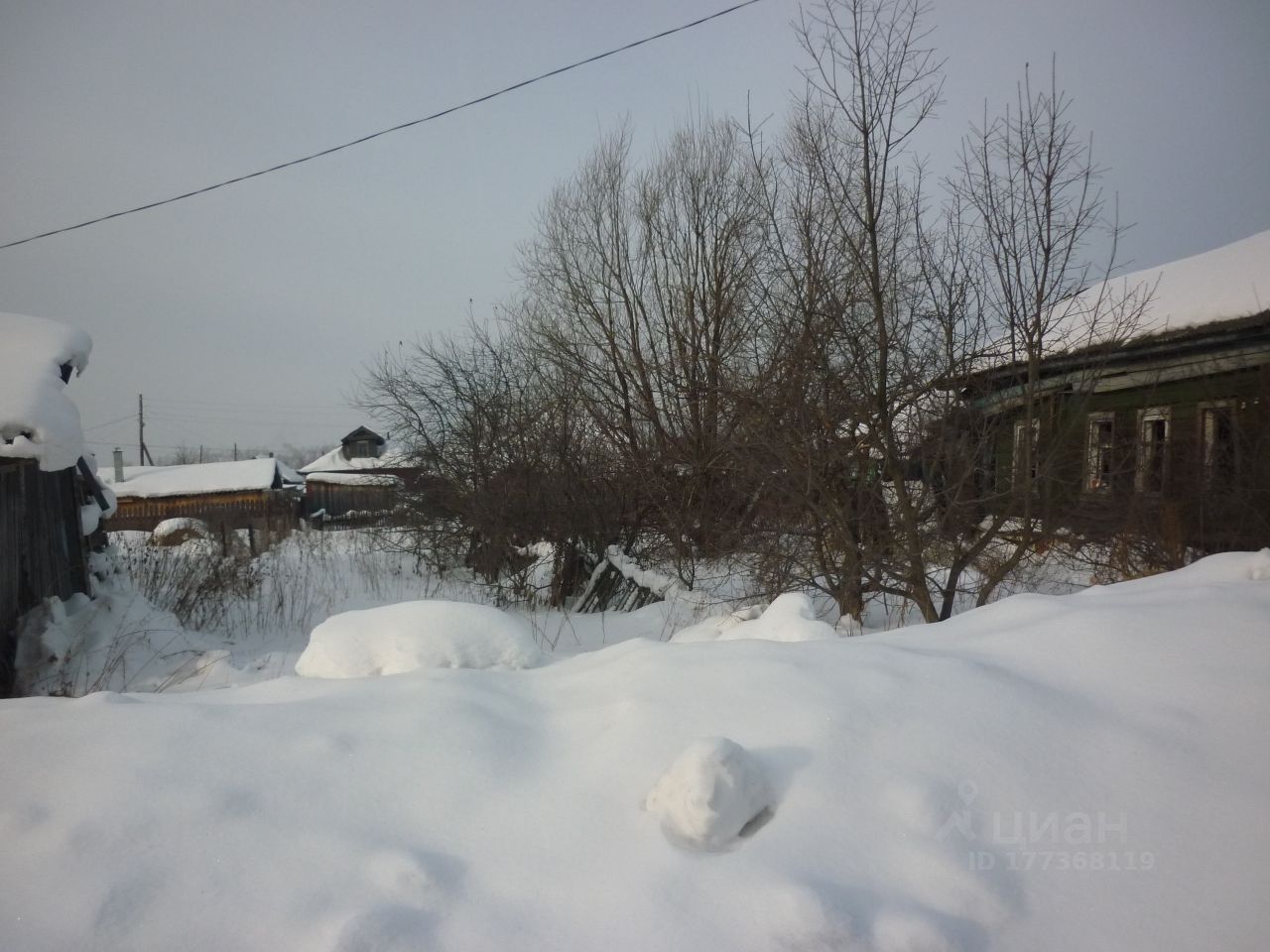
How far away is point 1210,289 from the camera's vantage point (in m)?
9.68

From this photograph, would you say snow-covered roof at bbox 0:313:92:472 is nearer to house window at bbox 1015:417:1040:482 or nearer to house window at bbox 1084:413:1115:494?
house window at bbox 1015:417:1040:482

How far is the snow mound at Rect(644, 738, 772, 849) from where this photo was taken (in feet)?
5.49

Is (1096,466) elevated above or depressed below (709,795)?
above

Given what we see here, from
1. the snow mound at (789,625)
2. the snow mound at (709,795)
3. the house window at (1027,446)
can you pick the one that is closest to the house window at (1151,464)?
the house window at (1027,446)

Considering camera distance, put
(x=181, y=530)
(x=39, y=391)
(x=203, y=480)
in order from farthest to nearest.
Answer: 1. (x=203, y=480)
2. (x=181, y=530)
3. (x=39, y=391)

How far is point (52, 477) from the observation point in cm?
724

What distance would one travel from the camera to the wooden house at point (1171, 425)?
18.2ft

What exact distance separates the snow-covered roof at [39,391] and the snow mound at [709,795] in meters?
5.48

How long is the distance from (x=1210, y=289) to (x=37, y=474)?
13956mm

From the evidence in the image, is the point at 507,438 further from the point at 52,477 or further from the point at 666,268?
the point at 52,477

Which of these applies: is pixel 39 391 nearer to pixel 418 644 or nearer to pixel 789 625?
pixel 418 644

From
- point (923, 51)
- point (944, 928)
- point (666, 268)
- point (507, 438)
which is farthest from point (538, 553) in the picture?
point (944, 928)

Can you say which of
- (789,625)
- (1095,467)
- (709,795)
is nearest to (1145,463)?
(1095,467)

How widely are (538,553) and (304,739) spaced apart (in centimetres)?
779
